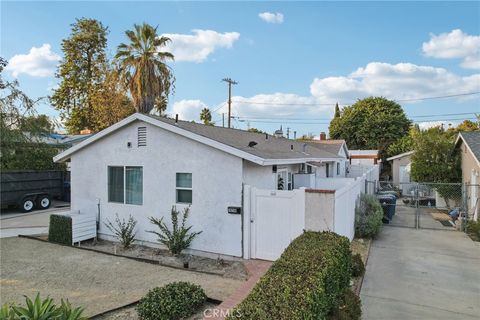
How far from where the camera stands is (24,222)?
527 inches

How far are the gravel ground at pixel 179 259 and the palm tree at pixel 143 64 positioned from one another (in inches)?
549

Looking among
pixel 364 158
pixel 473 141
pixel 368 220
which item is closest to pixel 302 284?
pixel 368 220

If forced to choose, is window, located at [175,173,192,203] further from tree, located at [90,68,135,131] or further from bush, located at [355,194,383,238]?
tree, located at [90,68,135,131]

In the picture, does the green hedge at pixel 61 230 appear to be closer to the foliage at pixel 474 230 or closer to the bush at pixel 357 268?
the bush at pixel 357 268

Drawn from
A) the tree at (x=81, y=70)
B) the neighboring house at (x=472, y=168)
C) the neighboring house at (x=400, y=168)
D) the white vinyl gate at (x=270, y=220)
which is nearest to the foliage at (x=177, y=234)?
the white vinyl gate at (x=270, y=220)

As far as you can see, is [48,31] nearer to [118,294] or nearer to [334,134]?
[118,294]

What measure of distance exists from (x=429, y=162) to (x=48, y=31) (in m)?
19.7

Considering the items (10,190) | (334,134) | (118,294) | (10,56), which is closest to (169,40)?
(10,56)

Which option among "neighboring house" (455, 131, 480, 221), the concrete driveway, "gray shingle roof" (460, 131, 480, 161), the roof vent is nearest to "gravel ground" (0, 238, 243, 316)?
the concrete driveway

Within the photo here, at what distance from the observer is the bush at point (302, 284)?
3.22 meters

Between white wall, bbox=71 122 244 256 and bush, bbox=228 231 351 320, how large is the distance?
304 cm

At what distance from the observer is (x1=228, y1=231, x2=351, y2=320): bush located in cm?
322

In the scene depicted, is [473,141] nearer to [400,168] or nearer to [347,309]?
[347,309]

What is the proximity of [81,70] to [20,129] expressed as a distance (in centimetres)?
2043
